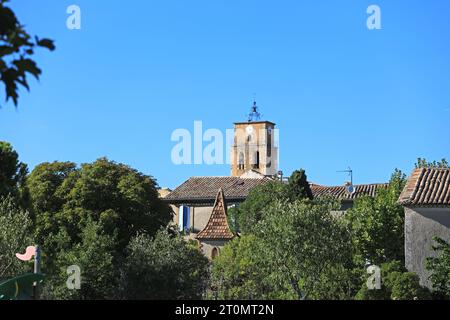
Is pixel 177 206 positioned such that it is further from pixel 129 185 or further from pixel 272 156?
pixel 272 156

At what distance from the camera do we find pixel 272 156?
16150 cm

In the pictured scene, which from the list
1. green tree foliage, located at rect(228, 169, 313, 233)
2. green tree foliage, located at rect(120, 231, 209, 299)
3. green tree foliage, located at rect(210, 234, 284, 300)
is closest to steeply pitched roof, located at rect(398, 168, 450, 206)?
green tree foliage, located at rect(210, 234, 284, 300)

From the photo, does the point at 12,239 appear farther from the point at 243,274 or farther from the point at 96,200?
the point at 96,200

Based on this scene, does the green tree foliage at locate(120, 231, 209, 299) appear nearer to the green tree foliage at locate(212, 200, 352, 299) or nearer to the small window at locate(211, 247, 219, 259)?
the green tree foliage at locate(212, 200, 352, 299)


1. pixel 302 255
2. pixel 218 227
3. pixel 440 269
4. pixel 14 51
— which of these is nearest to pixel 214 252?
pixel 218 227

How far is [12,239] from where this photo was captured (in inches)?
1628

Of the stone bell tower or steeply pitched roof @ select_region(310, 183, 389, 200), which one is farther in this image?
the stone bell tower

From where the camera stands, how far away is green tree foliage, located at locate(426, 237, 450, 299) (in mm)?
39562

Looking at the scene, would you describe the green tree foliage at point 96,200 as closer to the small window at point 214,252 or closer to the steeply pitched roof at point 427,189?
the small window at point 214,252

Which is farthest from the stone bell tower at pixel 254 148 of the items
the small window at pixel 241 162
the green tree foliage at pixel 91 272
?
the green tree foliage at pixel 91 272

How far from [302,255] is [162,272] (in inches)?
241

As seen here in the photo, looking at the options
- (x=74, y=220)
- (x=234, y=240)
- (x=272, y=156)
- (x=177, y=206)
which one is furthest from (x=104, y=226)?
(x=272, y=156)

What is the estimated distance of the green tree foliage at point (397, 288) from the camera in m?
37.6

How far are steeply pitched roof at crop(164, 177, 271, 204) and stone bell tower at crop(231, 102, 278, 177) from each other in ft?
192
